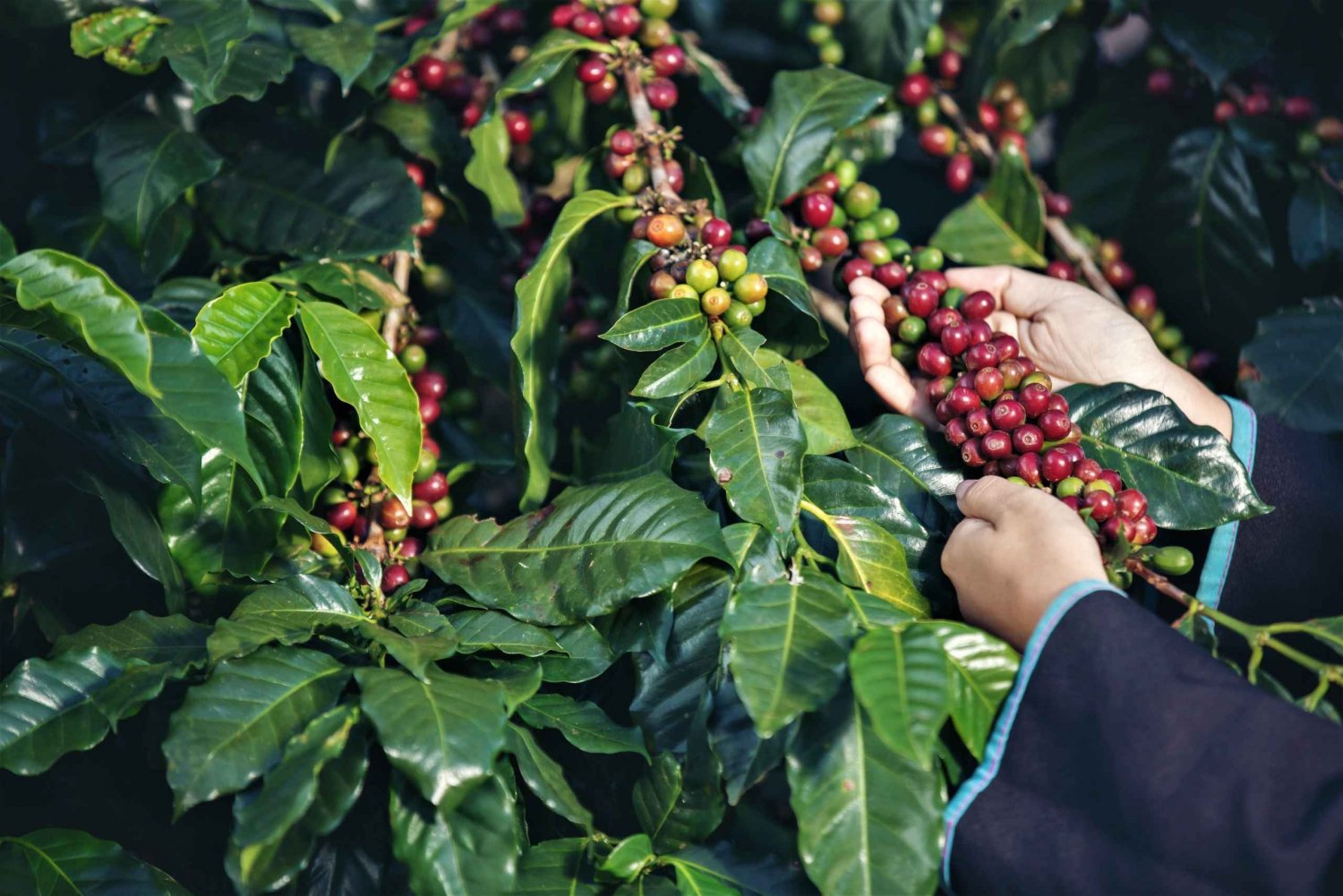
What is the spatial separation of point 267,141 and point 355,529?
553 mm

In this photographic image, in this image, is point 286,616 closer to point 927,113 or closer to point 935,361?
point 935,361

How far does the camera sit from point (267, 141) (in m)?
1.34

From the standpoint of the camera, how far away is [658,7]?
1288mm

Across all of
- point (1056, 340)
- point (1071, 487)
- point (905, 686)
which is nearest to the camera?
point (905, 686)

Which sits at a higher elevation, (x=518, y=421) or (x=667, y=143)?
(x=667, y=143)

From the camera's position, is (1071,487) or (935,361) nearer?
(1071,487)

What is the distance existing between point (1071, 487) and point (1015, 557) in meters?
0.13

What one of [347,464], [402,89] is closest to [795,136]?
[402,89]

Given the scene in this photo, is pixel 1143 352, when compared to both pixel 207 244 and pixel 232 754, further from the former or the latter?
pixel 207 244

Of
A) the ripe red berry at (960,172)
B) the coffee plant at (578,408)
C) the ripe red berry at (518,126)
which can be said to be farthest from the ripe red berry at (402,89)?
the ripe red berry at (960,172)

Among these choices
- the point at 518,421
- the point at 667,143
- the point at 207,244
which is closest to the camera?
the point at 518,421

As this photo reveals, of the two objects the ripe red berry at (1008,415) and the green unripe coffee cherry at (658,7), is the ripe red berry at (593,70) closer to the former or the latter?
the green unripe coffee cherry at (658,7)

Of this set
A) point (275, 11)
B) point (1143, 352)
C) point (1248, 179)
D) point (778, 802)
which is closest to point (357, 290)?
point (275, 11)

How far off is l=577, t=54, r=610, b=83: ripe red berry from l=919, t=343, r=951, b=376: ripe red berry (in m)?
0.52
